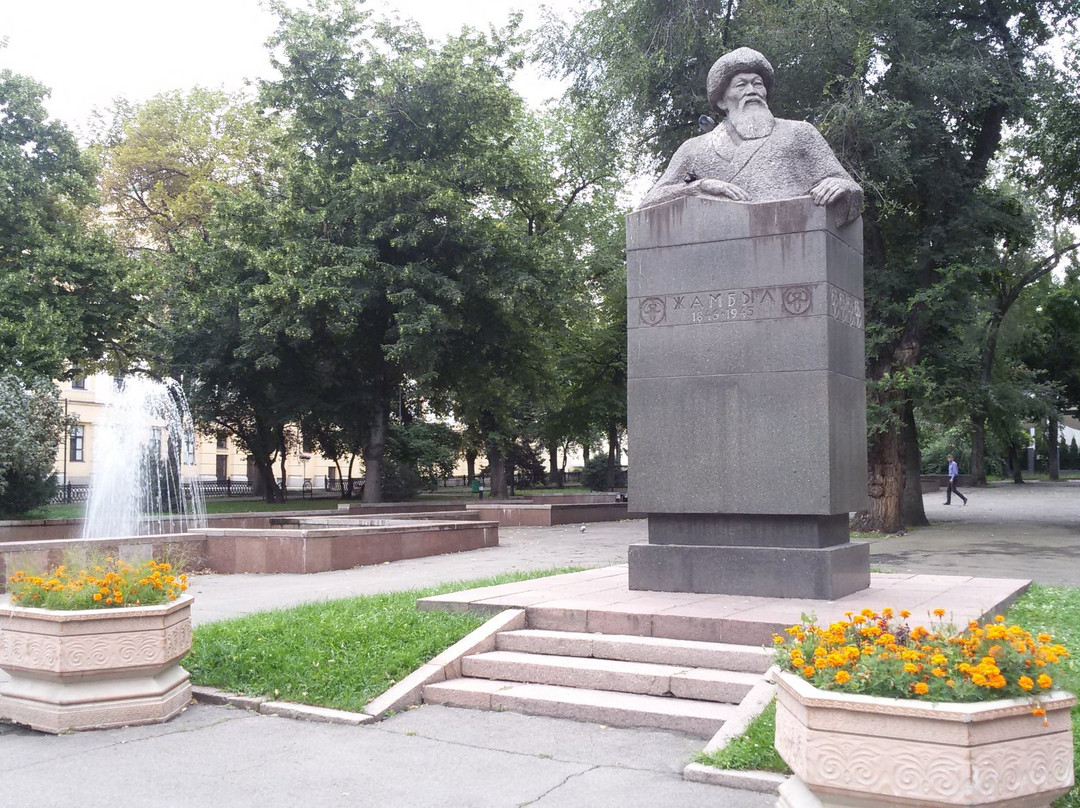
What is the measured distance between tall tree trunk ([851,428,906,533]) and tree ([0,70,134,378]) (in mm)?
19489

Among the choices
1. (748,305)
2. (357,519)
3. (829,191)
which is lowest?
(357,519)

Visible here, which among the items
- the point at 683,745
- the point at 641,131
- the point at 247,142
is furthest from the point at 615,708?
the point at 247,142

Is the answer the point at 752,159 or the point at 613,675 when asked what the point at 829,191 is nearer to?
the point at 752,159

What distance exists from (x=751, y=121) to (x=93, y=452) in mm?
36800

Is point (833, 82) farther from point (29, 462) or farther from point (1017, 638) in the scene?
point (29, 462)

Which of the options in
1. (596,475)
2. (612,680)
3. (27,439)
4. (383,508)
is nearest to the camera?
(612,680)

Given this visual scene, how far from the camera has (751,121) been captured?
393 inches

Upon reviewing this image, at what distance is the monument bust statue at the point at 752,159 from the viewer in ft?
31.3

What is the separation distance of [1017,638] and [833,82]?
1768 centimetres

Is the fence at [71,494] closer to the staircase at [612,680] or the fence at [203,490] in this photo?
the fence at [203,490]

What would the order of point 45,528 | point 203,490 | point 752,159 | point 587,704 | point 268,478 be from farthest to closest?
point 203,490
point 268,478
point 45,528
point 752,159
point 587,704

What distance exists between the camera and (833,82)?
2003 centimetres

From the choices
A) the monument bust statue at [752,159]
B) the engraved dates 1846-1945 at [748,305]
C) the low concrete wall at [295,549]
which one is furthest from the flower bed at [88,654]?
the low concrete wall at [295,549]

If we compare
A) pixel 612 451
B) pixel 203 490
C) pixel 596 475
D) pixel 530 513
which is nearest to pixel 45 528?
pixel 530 513
